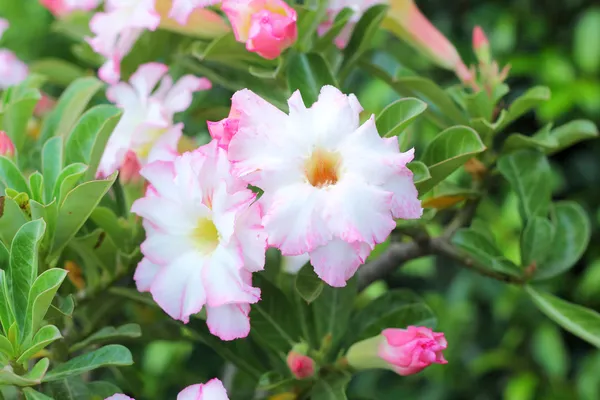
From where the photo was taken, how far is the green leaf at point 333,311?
0.74 m

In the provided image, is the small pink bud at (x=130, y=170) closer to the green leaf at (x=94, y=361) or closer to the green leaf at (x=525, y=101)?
the green leaf at (x=94, y=361)

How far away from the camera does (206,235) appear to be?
609 mm

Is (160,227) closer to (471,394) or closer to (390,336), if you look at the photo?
(390,336)

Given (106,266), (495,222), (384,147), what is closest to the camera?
(384,147)

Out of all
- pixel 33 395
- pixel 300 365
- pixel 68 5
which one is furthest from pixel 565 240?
pixel 68 5

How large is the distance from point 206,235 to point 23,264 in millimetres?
135

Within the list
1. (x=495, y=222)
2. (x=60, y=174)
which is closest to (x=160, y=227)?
(x=60, y=174)

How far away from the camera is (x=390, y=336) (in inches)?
24.9

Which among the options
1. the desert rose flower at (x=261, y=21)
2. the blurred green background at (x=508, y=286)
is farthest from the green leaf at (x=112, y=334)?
the blurred green background at (x=508, y=286)

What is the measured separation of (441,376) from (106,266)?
1.38 meters

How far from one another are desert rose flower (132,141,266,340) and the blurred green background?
113cm

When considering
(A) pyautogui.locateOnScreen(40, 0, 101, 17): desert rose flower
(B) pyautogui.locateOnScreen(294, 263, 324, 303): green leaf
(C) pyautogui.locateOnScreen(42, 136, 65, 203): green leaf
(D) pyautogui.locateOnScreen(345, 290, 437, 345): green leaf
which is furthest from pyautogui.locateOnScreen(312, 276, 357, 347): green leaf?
(A) pyautogui.locateOnScreen(40, 0, 101, 17): desert rose flower

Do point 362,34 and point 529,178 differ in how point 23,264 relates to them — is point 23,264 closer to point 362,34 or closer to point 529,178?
point 362,34

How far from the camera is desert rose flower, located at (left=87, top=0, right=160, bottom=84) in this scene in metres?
0.73
